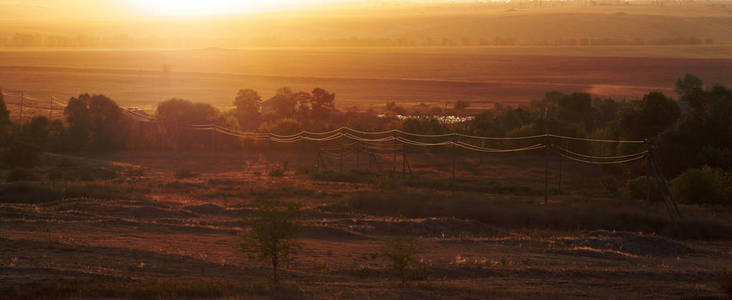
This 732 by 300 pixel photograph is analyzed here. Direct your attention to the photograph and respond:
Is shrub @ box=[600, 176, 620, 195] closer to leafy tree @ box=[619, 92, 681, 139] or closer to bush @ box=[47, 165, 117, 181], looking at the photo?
leafy tree @ box=[619, 92, 681, 139]

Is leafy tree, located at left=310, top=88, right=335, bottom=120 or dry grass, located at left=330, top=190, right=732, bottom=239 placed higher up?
leafy tree, located at left=310, top=88, right=335, bottom=120

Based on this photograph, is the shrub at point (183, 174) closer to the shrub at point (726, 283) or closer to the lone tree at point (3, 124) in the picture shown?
the lone tree at point (3, 124)

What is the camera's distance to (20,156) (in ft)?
126

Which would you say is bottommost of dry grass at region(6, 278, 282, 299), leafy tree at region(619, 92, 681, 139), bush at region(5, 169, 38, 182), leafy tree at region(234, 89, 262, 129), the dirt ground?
dry grass at region(6, 278, 282, 299)

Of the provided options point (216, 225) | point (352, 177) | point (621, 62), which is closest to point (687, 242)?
point (216, 225)

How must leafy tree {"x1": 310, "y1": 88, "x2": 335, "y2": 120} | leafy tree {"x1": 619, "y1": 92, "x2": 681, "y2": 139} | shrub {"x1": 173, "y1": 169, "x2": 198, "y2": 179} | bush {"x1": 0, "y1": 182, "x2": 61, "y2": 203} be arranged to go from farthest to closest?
leafy tree {"x1": 310, "y1": 88, "x2": 335, "y2": 120} < leafy tree {"x1": 619, "y1": 92, "x2": 681, "y2": 139} < shrub {"x1": 173, "y1": 169, "x2": 198, "y2": 179} < bush {"x1": 0, "y1": 182, "x2": 61, "y2": 203}

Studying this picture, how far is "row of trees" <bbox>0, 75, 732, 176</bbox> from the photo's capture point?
36.4 m

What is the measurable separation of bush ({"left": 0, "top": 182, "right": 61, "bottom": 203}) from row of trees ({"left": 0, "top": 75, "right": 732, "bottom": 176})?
65.0 ft

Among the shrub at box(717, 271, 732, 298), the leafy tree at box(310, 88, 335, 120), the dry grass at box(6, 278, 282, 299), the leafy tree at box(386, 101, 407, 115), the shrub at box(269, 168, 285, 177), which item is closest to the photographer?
the dry grass at box(6, 278, 282, 299)

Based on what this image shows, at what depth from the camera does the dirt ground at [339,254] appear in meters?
12.9

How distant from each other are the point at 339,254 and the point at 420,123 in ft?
119

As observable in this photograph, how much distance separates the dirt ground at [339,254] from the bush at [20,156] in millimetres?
14112

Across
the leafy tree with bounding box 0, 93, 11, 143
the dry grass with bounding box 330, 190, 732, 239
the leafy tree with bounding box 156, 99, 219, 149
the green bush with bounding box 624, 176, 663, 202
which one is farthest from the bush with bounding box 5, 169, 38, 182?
the green bush with bounding box 624, 176, 663, 202

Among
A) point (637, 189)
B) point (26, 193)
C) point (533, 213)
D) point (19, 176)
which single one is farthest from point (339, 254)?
point (19, 176)
